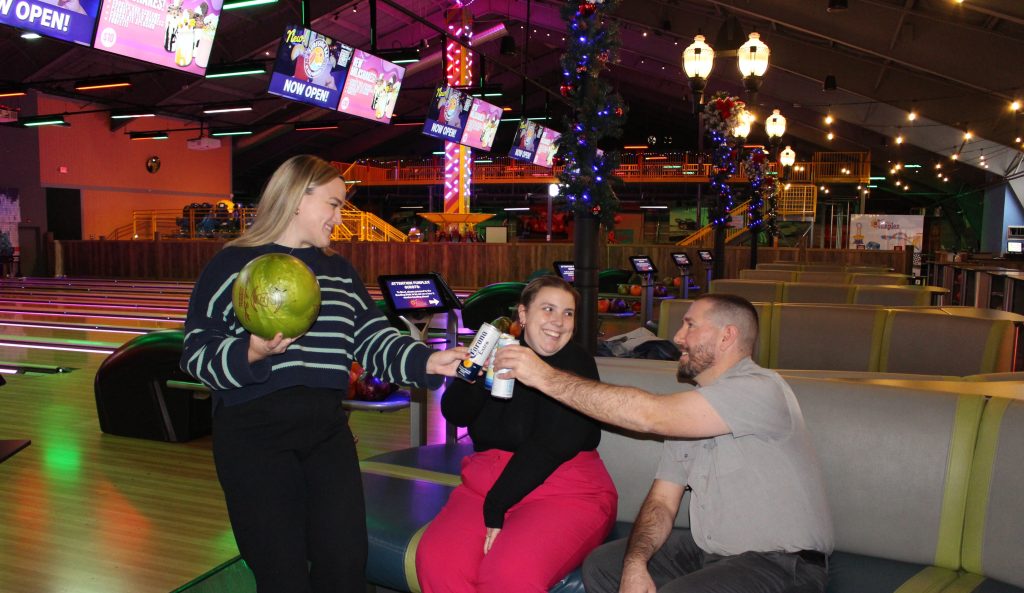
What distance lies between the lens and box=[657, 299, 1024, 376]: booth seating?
138 inches

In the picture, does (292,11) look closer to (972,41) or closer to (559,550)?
(972,41)

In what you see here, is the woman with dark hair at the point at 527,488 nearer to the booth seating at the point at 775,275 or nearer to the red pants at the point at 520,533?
the red pants at the point at 520,533

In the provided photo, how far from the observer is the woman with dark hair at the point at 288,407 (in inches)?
65.5

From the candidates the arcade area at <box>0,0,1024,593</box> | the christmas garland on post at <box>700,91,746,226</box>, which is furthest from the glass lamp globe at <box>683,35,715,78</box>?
the christmas garland on post at <box>700,91,746,226</box>

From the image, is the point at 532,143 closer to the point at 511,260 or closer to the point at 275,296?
the point at 511,260

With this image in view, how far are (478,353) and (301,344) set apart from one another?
16.3 inches

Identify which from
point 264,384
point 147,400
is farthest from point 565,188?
point 264,384

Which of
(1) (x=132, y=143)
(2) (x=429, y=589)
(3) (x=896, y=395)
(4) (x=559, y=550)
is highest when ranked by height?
(1) (x=132, y=143)

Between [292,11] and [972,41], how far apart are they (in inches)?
522

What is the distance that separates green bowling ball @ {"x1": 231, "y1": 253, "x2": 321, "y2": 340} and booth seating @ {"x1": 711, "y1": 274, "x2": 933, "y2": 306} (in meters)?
4.21

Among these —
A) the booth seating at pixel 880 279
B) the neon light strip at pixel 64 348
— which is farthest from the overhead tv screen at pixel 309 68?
the booth seating at pixel 880 279

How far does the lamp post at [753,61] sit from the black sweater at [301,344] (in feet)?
17.2

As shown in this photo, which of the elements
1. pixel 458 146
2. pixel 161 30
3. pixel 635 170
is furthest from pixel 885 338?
pixel 635 170

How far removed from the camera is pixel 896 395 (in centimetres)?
224
